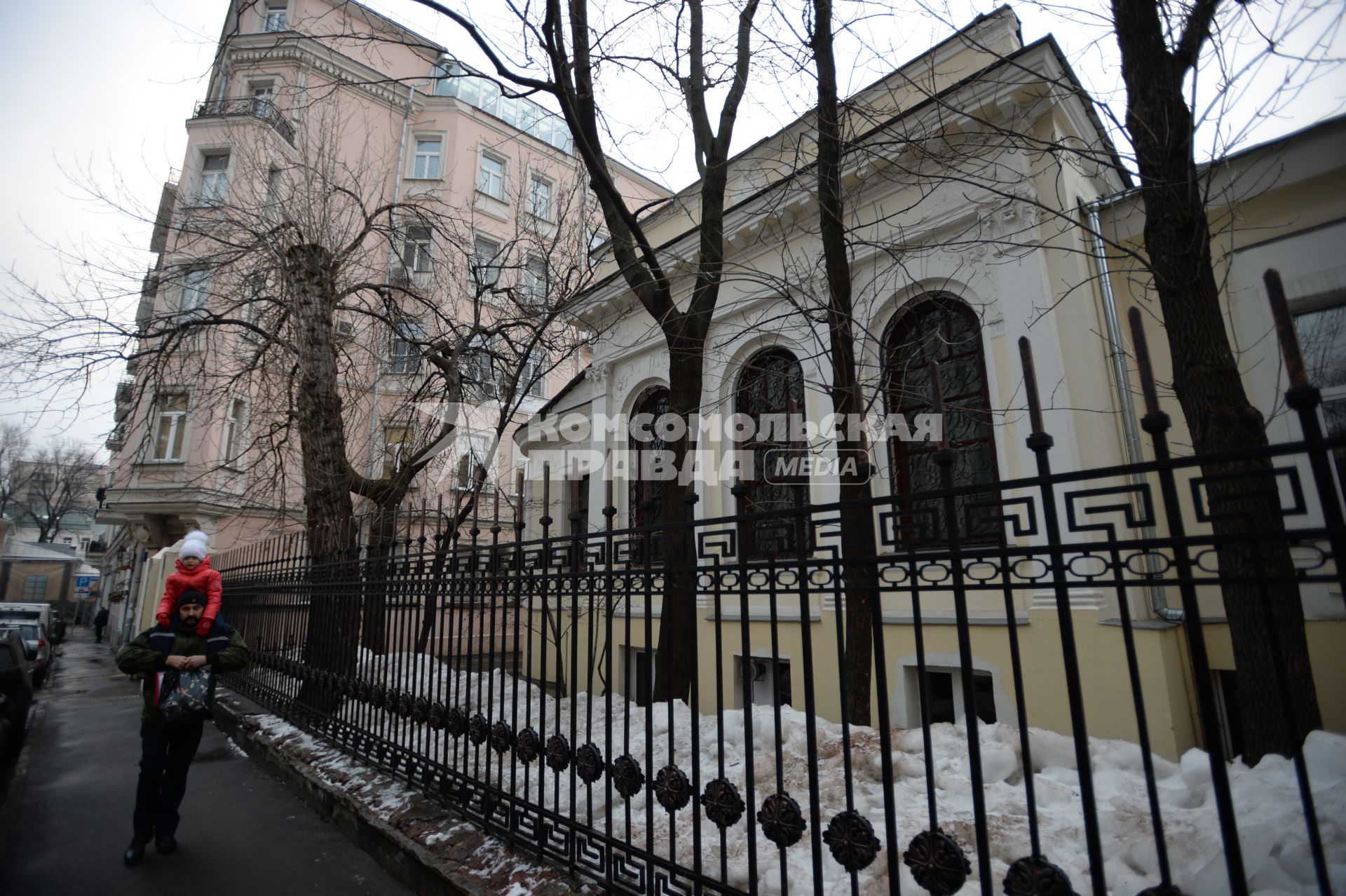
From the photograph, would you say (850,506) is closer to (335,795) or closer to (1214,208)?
(335,795)

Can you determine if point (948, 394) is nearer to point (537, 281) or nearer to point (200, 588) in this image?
point (537, 281)

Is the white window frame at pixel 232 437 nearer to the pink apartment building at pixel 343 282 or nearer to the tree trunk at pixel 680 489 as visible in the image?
the pink apartment building at pixel 343 282

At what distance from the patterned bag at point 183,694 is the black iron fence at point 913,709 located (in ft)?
3.71

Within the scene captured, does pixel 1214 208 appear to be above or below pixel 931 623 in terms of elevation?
above

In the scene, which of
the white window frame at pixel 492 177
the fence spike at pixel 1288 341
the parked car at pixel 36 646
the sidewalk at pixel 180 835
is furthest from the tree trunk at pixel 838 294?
the white window frame at pixel 492 177

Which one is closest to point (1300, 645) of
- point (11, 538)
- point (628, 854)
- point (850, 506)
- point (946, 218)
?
point (850, 506)

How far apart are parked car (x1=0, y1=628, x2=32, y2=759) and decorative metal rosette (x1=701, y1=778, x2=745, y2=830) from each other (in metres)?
6.48

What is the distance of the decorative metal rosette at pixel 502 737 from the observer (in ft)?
12.2

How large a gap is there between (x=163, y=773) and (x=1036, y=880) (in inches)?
191

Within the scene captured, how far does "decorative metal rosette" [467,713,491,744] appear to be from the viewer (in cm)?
390

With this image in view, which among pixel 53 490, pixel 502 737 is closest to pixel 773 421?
pixel 502 737

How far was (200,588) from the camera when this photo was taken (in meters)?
4.50

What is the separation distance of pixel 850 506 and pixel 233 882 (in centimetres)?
396

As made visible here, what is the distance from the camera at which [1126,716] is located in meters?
5.49
